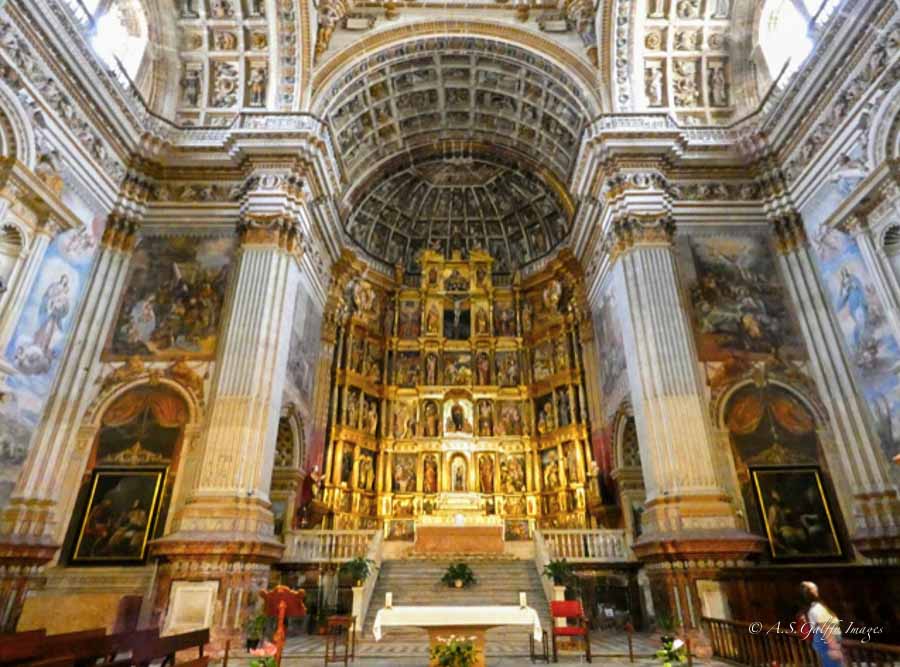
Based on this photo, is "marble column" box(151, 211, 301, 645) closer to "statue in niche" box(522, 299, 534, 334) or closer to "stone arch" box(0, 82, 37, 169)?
"stone arch" box(0, 82, 37, 169)

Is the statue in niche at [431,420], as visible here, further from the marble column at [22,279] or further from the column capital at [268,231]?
the marble column at [22,279]

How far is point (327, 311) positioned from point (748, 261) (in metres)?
13.6

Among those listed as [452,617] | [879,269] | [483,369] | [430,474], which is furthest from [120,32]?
[879,269]

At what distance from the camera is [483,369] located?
912 inches

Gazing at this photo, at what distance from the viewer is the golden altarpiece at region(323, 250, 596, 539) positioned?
771 inches

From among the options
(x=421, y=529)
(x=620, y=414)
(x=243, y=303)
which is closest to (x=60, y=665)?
(x=243, y=303)

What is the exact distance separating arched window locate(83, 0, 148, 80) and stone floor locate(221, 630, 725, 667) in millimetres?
15205

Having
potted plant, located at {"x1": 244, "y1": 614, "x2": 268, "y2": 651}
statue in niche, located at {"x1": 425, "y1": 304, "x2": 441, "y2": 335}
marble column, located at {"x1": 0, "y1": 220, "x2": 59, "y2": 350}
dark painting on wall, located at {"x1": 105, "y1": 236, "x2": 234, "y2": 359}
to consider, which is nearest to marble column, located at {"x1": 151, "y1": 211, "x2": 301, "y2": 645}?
dark painting on wall, located at {"x1": 105, "y1": 236, "x2": 234, "y2": 359}

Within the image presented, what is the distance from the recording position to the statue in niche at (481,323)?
2384 centimetres

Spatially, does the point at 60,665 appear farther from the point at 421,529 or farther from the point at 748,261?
the point at 748,261

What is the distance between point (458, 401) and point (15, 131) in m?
16.2

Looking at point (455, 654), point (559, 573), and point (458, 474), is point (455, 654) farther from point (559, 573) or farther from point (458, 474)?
point (458, 474)

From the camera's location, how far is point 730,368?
1361cm

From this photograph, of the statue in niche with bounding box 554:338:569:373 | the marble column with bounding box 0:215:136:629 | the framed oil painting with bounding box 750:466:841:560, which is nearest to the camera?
the marble column with bounding box 0:215:136:629
